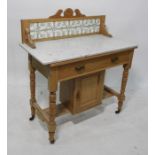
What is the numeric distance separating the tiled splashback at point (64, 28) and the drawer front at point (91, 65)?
403 mm

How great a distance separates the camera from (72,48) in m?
1.77

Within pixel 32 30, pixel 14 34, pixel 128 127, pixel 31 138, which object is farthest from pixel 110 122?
pixel 14 34

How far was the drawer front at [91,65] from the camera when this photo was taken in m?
1.62

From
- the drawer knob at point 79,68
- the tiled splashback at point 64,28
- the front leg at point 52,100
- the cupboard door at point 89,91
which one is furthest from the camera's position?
the cupboard door at point 89,91

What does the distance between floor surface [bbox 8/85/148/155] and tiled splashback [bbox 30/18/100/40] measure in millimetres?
797

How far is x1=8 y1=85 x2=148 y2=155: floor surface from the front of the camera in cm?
184

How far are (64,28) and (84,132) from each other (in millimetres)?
929

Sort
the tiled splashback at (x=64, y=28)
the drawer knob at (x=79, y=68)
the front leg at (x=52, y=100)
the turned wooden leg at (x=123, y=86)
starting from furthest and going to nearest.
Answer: the turned wooden leg at (x=123, y=86)
the tiled splashback at (x=64, y=28)
the drawer knob at (x=79, y=68)
the front leg at (x=52, y=100)

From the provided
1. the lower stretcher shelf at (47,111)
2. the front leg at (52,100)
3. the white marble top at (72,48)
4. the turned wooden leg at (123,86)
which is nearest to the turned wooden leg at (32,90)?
the lower stretcher shelf at (47,111)

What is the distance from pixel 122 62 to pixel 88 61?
1.38 feet

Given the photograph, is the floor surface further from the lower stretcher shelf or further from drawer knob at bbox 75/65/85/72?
drawer knob at bbox 75/65/85/72

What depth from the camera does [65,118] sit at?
2.21 meters

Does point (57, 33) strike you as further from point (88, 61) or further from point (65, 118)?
point (65, 118)

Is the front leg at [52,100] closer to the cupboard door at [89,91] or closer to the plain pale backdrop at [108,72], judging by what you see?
the plain pale backdrop at [108,72]
